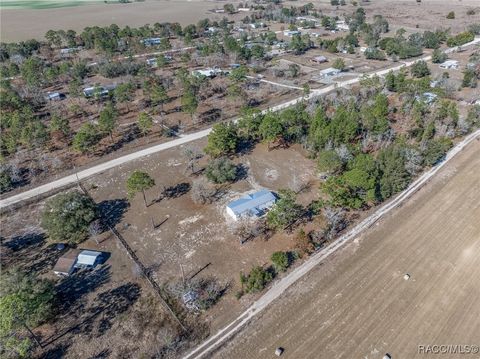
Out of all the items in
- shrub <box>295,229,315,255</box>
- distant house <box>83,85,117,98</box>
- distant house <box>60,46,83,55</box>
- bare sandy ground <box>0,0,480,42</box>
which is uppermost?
bare sandy ground <box>0,0,480,42</box>

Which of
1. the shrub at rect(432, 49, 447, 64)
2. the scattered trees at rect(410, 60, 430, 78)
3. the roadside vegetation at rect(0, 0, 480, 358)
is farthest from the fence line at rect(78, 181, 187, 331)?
the shrub at rect(432, 49, 447, 64)

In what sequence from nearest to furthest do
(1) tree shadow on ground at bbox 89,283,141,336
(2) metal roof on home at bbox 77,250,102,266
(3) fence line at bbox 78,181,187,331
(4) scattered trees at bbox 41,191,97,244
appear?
(1) tree shadow on ground at bbox 89,283,141,336, (3) fence line at bbox 78,181,187,331, (2) metal roof on home at bbox 77,250,102,266, (4) scattered trees at bbox 41,191,97,244

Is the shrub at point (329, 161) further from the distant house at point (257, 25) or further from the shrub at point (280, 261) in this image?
the distant house at point (257, 25)

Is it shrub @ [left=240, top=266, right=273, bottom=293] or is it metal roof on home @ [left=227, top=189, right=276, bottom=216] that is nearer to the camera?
shrub @ [left=240, top=266, right=273, bottom=293]

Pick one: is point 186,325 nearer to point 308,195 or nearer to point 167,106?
point 308,195

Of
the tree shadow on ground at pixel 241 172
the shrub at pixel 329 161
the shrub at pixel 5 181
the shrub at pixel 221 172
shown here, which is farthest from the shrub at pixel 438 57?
the shrub at pixel 5 181

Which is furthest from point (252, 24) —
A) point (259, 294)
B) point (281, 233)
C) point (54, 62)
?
point (259, 294)

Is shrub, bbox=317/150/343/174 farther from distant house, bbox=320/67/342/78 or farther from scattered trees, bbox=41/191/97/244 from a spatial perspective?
distant house, bbox=320/67/342/78
